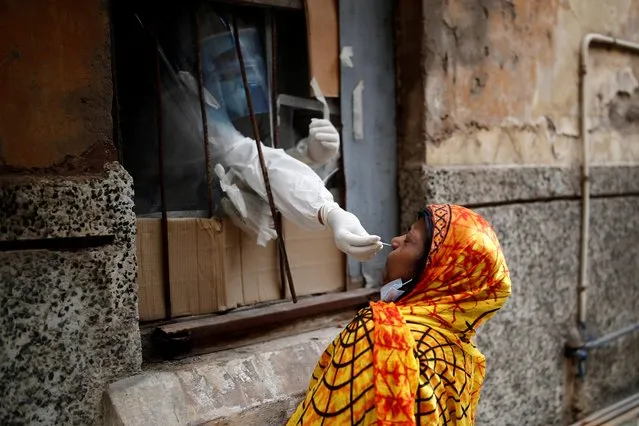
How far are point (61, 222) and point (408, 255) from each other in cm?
99

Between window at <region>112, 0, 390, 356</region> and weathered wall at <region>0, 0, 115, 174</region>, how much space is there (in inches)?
7.8

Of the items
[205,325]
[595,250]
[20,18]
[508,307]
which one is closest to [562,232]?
[595,250]

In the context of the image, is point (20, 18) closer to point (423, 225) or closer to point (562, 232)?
point (423, 225)

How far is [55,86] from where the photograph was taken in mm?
1712

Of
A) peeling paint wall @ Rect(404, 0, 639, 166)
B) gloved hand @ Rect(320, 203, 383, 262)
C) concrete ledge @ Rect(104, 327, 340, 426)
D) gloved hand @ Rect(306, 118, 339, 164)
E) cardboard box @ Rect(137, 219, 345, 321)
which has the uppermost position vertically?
peeling paint wall @ Rect(404, 0, 639, 166)

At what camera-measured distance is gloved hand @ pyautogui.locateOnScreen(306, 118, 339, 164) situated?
2170mm

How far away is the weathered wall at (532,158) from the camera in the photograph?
278 cm

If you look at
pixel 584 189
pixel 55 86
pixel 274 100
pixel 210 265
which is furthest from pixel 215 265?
pixel 584 189

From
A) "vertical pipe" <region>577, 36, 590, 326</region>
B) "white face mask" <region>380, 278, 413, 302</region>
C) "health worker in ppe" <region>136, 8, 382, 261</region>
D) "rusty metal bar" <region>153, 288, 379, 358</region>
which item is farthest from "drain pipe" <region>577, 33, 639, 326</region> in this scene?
"white face mask" <region>380, 278, 413, 302</region>

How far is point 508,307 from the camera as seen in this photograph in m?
3.06

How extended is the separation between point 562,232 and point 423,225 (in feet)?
6.48

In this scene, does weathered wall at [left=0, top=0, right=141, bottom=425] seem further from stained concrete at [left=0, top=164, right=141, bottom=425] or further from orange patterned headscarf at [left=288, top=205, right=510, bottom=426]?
orange patterned headscarf at [left=288, top=205, right=510, bottom=426]

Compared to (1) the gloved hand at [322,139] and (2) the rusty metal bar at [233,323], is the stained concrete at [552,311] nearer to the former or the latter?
(2) the rusty metal bar at [233,323]

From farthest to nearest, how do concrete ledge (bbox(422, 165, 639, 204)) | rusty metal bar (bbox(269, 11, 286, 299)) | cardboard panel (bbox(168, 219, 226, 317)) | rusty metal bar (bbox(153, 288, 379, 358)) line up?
1. concrete ledge (bbox(422, 165, 639, 204))
2. rusty metal bar (bbox(269, 11, 286, 299))
3. cardboard panel (bbox(168, 219, 226, 317))
4. rusty metal bar (bbox(153, 288, 379, 358))
